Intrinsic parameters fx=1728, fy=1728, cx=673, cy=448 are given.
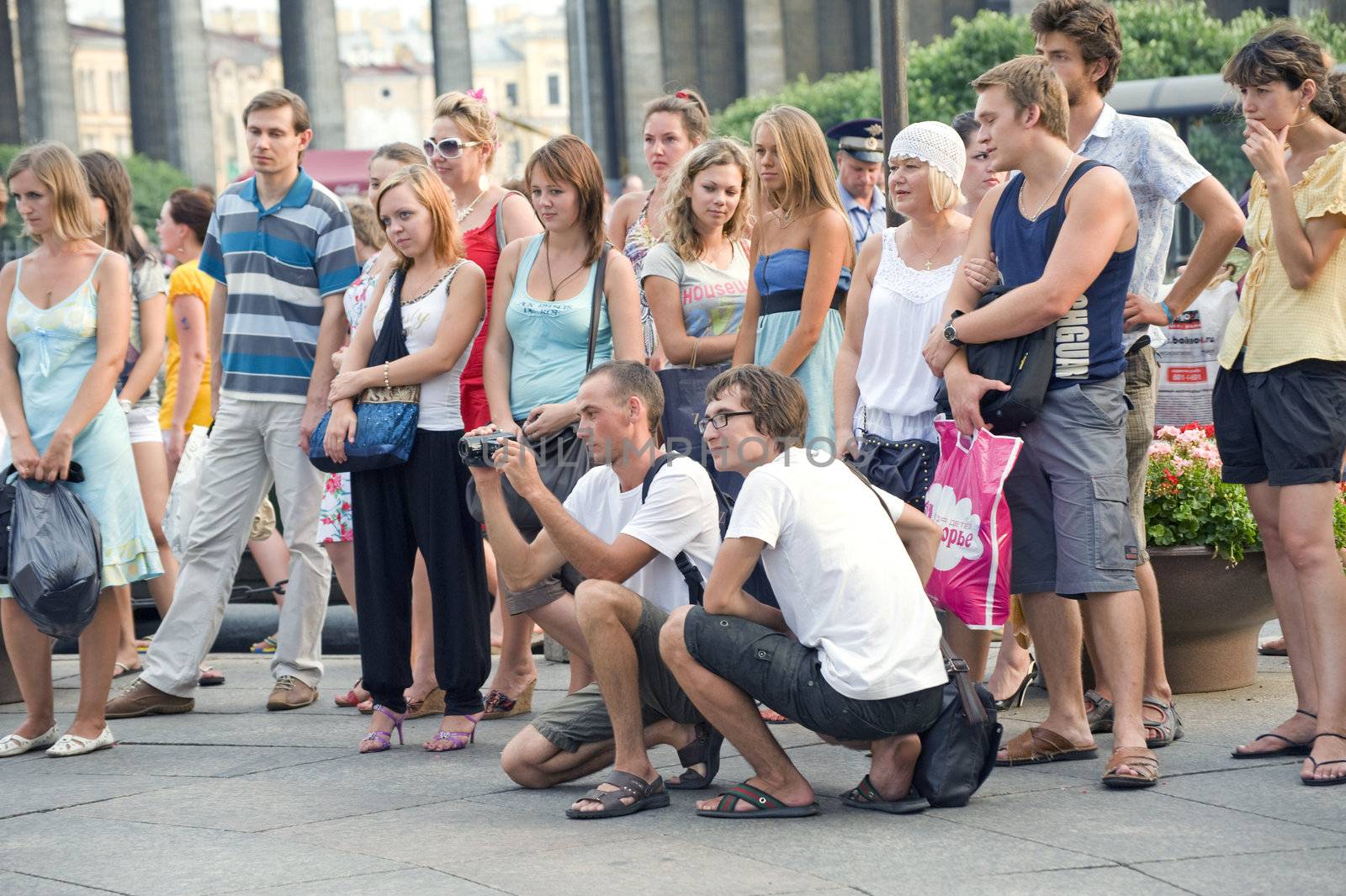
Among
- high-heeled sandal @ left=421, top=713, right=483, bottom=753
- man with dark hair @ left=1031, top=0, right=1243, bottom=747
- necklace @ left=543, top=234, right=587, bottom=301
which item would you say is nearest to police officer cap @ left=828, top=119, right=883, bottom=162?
necklace @ left=543, top=234, right=587, bottom=301

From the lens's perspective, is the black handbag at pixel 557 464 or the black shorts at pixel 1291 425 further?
the black handbag at pixel 557 464

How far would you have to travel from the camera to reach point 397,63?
142 metres

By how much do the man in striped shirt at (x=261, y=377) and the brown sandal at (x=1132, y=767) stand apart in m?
3.65

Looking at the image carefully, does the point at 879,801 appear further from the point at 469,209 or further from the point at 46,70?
the point at 46,70

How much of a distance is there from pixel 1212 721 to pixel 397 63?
466 feet

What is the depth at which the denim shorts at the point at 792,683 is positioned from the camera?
4.85 meters

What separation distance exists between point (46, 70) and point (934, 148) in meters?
53.1

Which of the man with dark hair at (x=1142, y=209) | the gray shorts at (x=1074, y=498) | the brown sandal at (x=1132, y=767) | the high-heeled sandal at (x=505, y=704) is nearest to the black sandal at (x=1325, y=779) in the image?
the brown sandal at (x=1132, y=767)

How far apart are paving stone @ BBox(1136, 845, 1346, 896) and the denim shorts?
0.80 m

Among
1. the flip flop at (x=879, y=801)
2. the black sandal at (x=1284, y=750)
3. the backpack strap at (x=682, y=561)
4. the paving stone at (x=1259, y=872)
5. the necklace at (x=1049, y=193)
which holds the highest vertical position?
the necklace at (x=1049, y=193)

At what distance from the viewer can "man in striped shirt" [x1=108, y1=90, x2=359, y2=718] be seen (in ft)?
24.0

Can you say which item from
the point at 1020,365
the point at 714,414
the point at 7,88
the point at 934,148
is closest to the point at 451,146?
the point at 934,148

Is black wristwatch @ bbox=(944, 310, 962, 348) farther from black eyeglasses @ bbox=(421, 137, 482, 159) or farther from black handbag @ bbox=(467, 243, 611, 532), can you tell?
black eyeglasses @ bbox=(421, 137, 482, 159)

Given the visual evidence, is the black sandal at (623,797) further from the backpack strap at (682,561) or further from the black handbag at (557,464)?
the black handbag at (557,464)
